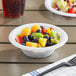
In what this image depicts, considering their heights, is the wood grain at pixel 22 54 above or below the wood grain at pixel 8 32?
below

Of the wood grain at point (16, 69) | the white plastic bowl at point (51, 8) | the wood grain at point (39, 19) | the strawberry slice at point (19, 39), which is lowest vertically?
the wood grain at point (16, 69)

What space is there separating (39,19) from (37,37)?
0.42 meters

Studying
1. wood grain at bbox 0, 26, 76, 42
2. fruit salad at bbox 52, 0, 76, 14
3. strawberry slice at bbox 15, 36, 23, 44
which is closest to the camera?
strawberry slice at bbox 15, 36, 23, 44

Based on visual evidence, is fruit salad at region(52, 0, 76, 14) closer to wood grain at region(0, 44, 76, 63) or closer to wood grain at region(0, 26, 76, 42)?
wood grain at region(0, 26, 76, 42)

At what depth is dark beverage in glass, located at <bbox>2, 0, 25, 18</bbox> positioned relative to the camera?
1.52 meters

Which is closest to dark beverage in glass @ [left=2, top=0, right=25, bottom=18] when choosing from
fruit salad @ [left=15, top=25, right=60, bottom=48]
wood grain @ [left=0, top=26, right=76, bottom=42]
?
wood grain @ [left=0, top=26, right=76, bottom=42]

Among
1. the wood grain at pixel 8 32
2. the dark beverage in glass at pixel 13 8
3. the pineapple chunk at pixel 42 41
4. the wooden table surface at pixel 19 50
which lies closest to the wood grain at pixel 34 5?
the wooden table surface at pixel 19 50

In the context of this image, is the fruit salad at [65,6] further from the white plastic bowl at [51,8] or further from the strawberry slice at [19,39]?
the strawberry slice at [19,39]

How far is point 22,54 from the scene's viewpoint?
116cm

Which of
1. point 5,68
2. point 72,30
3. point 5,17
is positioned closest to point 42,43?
point 5,68

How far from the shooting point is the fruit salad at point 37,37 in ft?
3.65

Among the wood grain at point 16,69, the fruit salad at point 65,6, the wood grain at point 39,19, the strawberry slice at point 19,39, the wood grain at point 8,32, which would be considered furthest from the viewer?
the fruit salad at point 65,6

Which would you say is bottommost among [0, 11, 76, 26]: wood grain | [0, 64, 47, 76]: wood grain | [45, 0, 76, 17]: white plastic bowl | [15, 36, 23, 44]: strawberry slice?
[0, 64, 47, 76]: wood grain

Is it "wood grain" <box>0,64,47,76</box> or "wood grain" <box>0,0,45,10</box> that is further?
"wood grain" <box>0,0,45,10</box>
